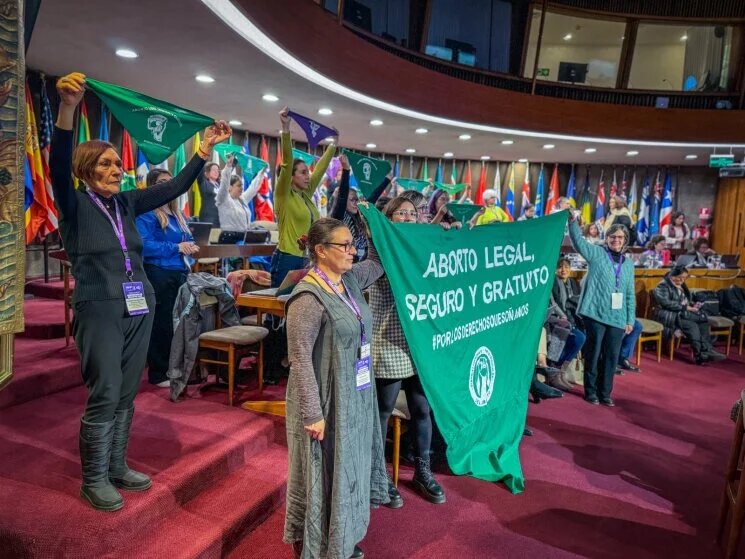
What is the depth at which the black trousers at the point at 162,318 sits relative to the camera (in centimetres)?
345

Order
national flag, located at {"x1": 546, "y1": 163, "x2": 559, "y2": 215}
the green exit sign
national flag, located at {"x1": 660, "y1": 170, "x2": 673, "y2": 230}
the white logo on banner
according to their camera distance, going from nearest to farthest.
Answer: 1. the white logo on banner
2. the green exit sign
3. national flag, located at {"x1": 660, "y1": 170, "x2": 673, "y2": 230}
4. national flag, located at {"x1": 546, "y1": 163, "x2": 559, "y2": 215}

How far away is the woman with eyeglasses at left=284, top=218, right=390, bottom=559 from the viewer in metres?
1.87

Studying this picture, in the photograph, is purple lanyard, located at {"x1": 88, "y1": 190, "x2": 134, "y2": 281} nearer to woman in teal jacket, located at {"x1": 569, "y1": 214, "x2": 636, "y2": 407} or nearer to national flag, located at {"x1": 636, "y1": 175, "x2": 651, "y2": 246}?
woman in teal jacket, located at {"x1": 569, "y1": 214, "x2": 636, "y2": 407}

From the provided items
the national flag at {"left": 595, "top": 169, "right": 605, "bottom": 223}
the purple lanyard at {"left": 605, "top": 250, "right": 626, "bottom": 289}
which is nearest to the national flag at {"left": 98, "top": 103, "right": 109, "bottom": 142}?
the purple lanyard at {"left": 605, "top": 250, "right": 626, "bottom": 289}

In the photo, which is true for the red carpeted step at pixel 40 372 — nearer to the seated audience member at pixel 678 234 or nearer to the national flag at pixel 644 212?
the seated audience member at pixel 678 234

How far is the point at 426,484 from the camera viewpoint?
2.77 meters

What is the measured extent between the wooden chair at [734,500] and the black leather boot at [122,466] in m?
2.56

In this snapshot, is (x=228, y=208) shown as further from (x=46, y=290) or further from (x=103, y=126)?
(x=103, y=126)

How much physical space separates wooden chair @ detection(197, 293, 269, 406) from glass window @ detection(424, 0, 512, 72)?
781 centimetres

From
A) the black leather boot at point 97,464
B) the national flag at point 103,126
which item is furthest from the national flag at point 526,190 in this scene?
the black leather boot at point 97,464

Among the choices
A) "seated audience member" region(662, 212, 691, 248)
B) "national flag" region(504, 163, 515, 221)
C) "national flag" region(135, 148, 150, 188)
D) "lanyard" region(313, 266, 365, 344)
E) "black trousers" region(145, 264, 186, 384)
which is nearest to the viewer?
"lanyard" region(313, 266, 365, 344)

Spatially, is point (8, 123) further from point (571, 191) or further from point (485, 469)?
A: point (571, 191)

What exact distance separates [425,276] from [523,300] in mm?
927

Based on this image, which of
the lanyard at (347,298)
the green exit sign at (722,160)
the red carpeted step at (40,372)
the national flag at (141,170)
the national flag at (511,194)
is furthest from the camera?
the national flag at (511,194)
